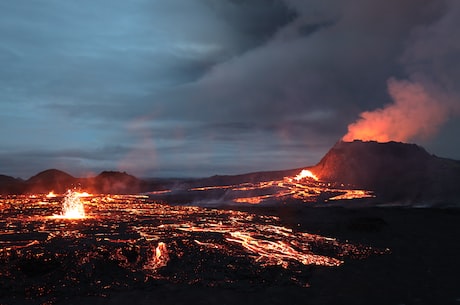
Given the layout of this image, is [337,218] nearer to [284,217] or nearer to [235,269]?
[284,217]

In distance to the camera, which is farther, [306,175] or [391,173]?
[306,175]

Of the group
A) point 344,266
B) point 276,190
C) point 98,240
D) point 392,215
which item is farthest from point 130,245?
point 276,190

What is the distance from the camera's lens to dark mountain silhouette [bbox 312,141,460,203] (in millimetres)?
55125

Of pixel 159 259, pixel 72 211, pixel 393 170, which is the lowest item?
pixel 159 259

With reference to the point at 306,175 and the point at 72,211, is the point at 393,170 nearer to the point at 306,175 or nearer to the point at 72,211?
the point at 306,175

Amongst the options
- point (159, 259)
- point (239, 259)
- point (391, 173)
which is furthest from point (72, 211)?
point (391, 173)

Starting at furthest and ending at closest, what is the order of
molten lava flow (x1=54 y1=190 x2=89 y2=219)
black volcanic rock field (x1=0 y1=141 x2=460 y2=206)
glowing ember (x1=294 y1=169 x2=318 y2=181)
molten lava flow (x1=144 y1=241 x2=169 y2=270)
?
glowing ember (x1=294 y1=169 x2=318 y2=181) < black volcanic rock field (x1=0 y1=141 x2=460 y2=206) < molten lava flow (x1=54 y1=190 x2=89 y2=219) < molten lava flow (x1=144 y1=241 x2=169 y2=270)

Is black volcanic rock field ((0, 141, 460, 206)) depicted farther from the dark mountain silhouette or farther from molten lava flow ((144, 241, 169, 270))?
molten lava flow ((144, 241, 169, 270))

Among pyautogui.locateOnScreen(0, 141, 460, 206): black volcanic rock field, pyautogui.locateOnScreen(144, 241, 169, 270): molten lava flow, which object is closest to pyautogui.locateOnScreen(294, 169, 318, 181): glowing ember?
pyautogui.locateOnScreen(0, 141, 460, 206): black volcanic rock field

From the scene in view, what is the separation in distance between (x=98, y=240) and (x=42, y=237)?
399cm

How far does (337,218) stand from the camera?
3769 centimetres

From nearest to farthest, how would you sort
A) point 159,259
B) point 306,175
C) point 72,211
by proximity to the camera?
1. point 159,259
2. point 72,211
3. point 306,175

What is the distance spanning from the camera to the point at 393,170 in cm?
6650

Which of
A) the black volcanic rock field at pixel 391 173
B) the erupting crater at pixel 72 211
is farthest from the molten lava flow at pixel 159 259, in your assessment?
the black volcanic rock field at pixel 391 173
